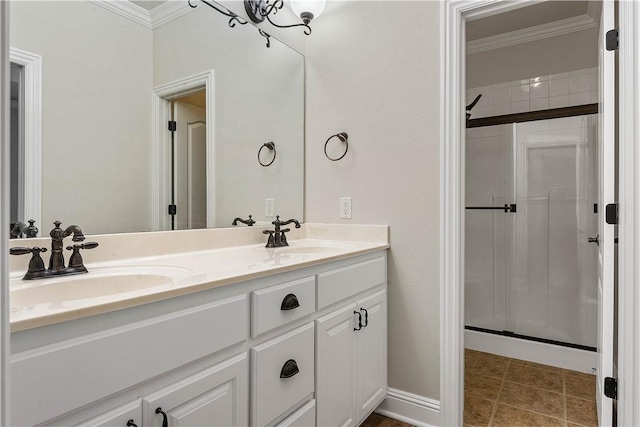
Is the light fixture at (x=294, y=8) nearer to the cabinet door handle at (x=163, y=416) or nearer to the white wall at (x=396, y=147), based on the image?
the white wall at (x=396, y=147)

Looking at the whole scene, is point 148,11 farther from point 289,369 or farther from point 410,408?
point 410,408

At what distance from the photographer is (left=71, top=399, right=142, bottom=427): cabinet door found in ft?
2.44

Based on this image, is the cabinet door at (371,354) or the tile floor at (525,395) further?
the tile floor at (525,395)

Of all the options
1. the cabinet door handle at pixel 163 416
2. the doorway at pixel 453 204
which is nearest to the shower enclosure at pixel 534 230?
the doorway at pixel 453 204

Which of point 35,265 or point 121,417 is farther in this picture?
point 35,265

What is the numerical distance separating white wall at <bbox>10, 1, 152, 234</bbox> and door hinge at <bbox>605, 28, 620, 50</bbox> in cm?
182

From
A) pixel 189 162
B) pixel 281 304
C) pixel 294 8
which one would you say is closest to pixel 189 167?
pixel 189 162

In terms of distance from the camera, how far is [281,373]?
1.20 meters

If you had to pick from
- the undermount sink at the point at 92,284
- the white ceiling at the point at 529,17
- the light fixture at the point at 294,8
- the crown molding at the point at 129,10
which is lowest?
the undermount sink at the point at 92,284

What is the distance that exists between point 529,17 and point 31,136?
3.09 m

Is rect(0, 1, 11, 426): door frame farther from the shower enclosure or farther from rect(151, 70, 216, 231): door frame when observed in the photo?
the shower enclosure

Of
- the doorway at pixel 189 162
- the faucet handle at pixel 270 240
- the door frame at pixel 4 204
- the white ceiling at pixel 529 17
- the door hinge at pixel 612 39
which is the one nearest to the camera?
the door frame at pixel 4 204

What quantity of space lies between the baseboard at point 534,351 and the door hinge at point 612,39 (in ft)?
6.23

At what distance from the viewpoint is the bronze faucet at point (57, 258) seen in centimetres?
106
